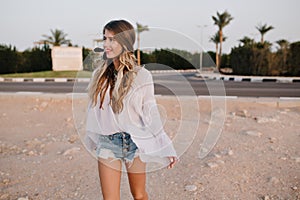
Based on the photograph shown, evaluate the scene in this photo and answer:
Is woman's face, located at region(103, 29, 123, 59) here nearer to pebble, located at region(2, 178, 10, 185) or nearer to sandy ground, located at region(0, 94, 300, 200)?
sandy ground, located at region(0, 94, 300, 200)

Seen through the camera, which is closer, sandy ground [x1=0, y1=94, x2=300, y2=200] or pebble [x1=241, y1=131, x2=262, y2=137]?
sandy ground [x1=0, y1=94, x2=300, y2=200]

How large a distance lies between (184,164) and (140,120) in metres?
1.94

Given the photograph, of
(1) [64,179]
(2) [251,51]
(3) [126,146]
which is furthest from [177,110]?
(2) [251,51]

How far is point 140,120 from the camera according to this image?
2.07m

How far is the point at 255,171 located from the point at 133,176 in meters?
1.98

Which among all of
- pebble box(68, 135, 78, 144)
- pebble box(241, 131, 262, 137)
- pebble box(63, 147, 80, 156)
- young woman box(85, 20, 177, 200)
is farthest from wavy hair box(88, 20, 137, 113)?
pebble box(241, 131, 262, 137)

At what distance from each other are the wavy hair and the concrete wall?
23.7 meters

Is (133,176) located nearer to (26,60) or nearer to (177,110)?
(177,110)

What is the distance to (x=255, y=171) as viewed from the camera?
359 centimetres

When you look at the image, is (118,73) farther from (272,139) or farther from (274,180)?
(272,139)

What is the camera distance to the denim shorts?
6.70ft

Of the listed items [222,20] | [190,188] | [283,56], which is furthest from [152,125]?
[222,20]

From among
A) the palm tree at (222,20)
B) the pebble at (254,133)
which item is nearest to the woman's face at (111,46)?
the pebble at (254,133)

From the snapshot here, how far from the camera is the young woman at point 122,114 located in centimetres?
202
